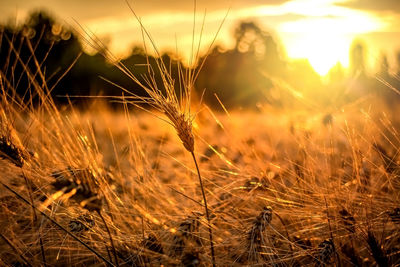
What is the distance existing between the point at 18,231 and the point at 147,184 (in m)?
0.71

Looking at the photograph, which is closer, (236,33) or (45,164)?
(45,164)

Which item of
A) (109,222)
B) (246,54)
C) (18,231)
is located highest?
(246,54)

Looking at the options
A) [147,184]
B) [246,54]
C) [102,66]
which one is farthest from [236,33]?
[147,184]

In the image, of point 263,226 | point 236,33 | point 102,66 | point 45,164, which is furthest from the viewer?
point 236,33

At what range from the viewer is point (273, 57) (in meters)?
40.1

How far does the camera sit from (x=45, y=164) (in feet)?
5.33

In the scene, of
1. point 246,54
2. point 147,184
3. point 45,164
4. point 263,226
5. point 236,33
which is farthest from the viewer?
point 236,33

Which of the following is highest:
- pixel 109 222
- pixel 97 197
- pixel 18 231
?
pixel 97 197

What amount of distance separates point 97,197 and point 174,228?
30cm

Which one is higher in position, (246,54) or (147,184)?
(246,54)

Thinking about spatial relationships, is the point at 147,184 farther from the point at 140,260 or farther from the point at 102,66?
the point at 102,66

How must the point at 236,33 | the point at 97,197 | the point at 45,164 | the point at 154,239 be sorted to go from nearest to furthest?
the point at 97,197 < the point at 154,239 < the point at 45,164 < the point at 236,33

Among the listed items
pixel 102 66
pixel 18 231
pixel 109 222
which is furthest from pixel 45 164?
pixel 102 66

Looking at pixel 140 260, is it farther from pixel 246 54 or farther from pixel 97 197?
pixel 246 54
